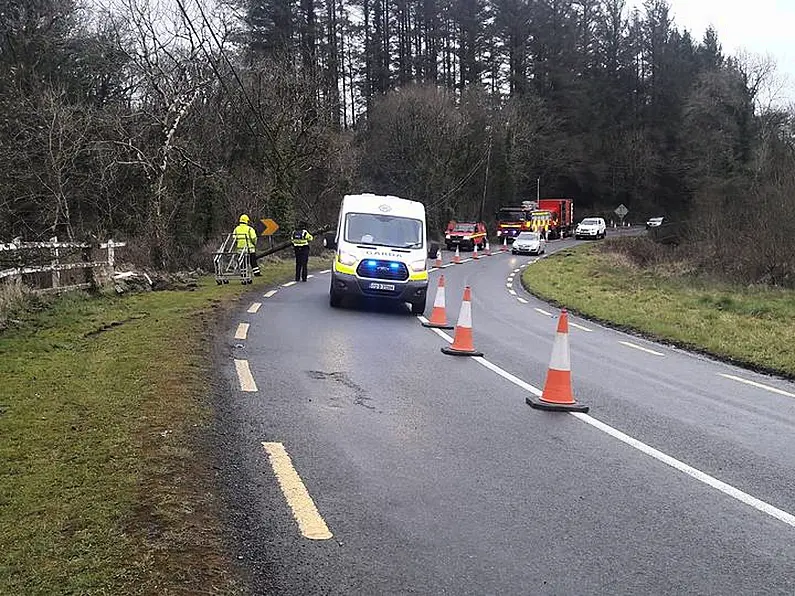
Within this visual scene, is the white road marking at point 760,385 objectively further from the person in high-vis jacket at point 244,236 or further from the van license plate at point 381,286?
the person in high-vis jacket at point 244,236

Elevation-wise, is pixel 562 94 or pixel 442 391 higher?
pixel 562 94

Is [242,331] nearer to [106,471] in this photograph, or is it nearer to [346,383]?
[346,383]

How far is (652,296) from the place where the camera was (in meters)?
23.6

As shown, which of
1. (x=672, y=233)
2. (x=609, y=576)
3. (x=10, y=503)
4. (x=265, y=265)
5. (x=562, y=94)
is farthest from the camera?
(x=562, y=94)

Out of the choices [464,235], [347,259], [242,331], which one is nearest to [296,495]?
[242,331]

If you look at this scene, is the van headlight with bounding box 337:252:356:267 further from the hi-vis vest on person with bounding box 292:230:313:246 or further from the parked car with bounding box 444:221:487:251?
the parked car with bounding box 444:221:487:251

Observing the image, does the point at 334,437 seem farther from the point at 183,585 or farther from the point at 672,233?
the point at 672,233

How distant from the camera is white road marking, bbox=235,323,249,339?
39.4ft

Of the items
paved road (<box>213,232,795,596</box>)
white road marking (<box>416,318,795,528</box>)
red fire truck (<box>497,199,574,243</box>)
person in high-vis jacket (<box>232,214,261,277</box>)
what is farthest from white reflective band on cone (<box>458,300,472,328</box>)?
red fire truck (<box>497,199,574,243</box>)

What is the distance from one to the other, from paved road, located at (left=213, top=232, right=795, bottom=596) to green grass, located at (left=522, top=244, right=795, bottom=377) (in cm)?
283

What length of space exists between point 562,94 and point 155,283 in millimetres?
66479

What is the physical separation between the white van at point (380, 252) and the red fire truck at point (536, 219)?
42611mm

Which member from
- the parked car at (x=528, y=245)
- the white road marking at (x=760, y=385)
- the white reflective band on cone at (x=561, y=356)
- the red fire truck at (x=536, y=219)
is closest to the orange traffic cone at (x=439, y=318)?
the white road marking at (x=760, y=385)

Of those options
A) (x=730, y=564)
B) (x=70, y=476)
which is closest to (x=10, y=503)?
(x=70, y=476)
